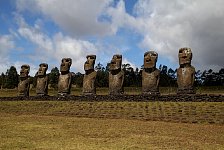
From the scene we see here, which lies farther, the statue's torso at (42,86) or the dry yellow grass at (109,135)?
the statue's torso at (42,86)

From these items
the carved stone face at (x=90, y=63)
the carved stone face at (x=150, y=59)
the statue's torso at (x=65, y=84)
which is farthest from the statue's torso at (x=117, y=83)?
the statue's torso at (x=65, y=84)

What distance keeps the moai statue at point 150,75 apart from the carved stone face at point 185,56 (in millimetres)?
1995

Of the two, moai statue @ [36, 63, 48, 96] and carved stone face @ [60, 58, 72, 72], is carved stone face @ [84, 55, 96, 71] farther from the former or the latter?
moai statue @ [36, 63, 48, 96]

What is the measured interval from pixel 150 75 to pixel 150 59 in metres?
1.26

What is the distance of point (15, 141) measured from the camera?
40.8 ft

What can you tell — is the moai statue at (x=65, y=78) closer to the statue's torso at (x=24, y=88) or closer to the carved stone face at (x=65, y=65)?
the carved stone face at (x=65, y=65)

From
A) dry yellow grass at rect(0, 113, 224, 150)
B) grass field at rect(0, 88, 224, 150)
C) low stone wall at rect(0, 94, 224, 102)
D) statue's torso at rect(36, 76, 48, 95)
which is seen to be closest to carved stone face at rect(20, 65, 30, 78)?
statue's torso at rect(36, 76, 48, 95)

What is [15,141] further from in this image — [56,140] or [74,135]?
[74,135]

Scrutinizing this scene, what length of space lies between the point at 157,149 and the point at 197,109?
9.14m

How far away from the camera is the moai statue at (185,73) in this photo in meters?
25.4

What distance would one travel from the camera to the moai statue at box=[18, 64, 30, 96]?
111ft

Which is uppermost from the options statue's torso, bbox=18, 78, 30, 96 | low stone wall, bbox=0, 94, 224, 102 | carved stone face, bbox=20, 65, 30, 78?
carved stone face, bbox=20, 65, 30, 78

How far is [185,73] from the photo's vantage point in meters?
25.9

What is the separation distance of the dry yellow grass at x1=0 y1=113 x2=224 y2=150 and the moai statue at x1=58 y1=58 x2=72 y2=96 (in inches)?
507
